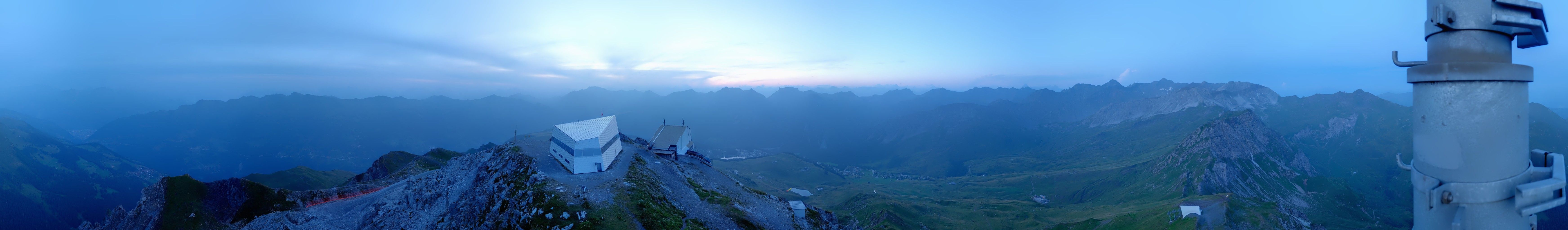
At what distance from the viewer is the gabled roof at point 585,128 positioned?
4978 centimetres

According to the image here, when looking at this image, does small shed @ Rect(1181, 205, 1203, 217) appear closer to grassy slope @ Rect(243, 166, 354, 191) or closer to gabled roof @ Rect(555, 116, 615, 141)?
gabled roof @ Rect(555, 116, 615, 141)

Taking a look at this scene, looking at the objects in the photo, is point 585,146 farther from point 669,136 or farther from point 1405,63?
point 1405,63

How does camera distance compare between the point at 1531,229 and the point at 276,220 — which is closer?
the point at 1531,229

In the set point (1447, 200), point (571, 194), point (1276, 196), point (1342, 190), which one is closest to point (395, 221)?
point (571, 194)

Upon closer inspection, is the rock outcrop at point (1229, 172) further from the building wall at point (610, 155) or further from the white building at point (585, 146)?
the white building at point (585, 146)

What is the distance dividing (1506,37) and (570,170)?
51607mm

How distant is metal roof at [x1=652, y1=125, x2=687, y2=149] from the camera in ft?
237

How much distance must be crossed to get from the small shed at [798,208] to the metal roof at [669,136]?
23.3 m

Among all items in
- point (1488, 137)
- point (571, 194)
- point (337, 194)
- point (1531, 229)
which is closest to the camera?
point (1488, 137)

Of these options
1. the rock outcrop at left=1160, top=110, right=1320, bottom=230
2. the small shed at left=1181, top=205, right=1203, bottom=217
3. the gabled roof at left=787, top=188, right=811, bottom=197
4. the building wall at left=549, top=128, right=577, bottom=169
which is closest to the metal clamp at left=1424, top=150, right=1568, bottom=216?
the building wall at left=549, top=128, right=577, bottom=169

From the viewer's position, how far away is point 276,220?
51656 mm

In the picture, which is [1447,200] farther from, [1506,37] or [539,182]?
[539,182]

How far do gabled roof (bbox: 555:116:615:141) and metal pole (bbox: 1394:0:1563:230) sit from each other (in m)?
49.2

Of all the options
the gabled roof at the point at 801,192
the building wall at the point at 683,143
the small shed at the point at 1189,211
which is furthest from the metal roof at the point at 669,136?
the small shed at the point at 1189,211
